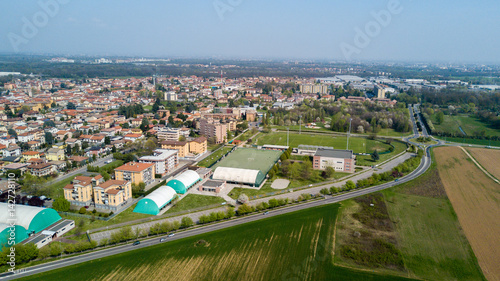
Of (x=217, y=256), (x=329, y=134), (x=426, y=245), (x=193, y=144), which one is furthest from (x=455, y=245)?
(x=329, y=134)

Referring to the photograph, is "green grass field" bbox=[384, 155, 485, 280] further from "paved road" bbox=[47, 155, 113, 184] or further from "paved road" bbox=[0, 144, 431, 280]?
"paved road" bbox=[47, 155, 113, 184]

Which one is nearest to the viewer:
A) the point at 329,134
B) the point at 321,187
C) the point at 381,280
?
the point at 381,280

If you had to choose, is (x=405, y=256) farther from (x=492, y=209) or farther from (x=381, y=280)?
(x=492, y=209)

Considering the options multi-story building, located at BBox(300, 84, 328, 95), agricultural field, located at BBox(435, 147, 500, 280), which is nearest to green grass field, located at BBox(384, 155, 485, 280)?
agricultural field, located at BBox(435, 147, 500, 280)

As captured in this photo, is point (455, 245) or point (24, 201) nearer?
point (455, 245)

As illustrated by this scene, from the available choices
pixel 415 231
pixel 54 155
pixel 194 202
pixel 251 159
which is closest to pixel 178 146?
pixel 251 159

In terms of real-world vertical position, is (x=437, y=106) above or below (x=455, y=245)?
above

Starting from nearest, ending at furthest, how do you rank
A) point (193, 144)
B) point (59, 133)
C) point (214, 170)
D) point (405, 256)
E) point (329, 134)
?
point (405, 256), point (214, 170), point (193, 144), point (59, 133), point (329, 134)

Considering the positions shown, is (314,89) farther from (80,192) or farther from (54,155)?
(80,192)
